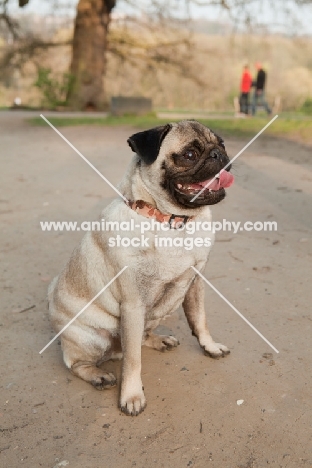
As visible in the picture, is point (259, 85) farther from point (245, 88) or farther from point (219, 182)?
point (219, 182)

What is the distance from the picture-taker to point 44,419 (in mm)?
2707

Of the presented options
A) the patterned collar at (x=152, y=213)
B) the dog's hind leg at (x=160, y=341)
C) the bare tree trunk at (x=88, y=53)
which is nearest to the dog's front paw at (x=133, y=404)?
the dog's hind leg at (x=160, y=341)

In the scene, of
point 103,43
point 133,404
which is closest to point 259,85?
point 103,43

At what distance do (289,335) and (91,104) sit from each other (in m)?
19.3

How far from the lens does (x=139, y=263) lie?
2754mm

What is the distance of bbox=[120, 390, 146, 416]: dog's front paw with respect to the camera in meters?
2.73

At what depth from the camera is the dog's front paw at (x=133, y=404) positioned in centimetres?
273

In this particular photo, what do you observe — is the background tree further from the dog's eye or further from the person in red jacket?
the dog's eye

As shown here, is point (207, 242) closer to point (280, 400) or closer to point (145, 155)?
point (145, 155)

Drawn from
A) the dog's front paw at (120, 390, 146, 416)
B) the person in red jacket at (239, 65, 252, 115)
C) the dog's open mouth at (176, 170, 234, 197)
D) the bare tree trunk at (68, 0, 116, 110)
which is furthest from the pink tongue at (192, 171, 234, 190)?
the bare tree trunk at (68, 0, 116, 110)

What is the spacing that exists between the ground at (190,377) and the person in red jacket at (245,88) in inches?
607

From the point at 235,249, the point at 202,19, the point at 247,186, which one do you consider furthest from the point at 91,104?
the point at 235,249

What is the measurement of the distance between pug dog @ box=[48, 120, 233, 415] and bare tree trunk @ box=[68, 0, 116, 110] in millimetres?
18914

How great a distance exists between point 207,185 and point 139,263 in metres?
0.62
